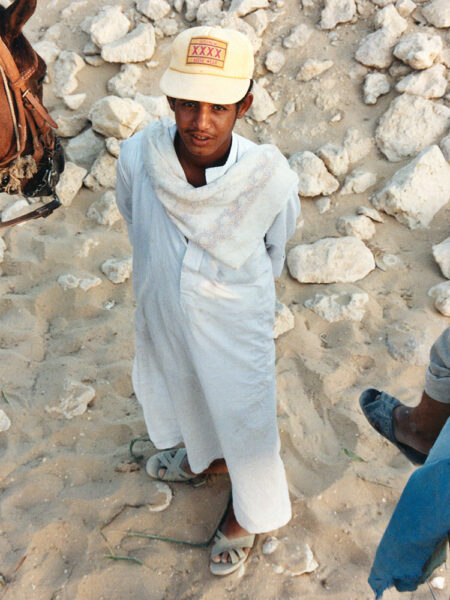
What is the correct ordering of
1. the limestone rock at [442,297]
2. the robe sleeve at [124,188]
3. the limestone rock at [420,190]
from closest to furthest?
1. the robe sleeve at [124,188]
2. the limestone rock at [442,297]
3. the limestone rock at [420,190]

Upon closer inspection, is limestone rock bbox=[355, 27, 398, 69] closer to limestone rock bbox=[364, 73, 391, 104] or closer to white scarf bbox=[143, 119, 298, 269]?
limestone rock bbox=[364, 73, 391, 104]

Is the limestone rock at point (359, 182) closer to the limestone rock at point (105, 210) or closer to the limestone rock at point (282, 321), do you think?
the limestone rock at point (282, 321)

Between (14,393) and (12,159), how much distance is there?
1.33 metres

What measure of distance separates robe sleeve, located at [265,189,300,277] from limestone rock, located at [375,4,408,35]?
8.49ft

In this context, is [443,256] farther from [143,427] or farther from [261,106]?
[143,427]

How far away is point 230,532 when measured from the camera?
7.23 feet

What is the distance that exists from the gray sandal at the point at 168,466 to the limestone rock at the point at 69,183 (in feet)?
6.91

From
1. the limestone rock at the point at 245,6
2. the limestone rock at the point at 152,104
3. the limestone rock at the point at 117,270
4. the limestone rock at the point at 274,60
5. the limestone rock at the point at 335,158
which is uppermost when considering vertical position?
the limestone rock at the point at 245,6

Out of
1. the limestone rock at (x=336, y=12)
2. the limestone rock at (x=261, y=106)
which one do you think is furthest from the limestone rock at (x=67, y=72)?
the limestone rock at (x=336, y=12)

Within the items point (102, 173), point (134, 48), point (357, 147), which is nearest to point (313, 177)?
point (357, 147)

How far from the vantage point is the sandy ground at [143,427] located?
2143 millimetres

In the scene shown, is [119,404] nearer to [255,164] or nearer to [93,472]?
[93,472]

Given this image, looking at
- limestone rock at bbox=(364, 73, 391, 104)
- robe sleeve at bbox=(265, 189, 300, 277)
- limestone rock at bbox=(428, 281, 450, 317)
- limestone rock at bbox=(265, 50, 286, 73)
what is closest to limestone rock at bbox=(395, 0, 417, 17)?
limestone rock at bbox=(364, 73, 391, 104)

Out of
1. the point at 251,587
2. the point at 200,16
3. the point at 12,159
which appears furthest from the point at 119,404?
the point at 200,16
